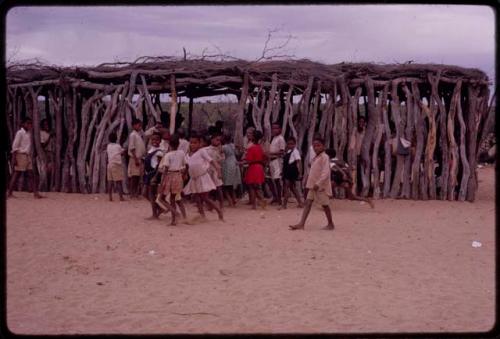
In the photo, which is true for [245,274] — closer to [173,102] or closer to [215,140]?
[215,140]

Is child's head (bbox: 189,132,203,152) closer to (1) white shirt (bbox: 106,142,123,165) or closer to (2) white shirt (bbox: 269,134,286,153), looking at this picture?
(2) white shirt (bbox: 269,134,286,153)

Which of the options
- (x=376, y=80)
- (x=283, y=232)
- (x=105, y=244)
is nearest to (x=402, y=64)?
(x=376, y=80)

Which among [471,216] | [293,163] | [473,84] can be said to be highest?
[473,84]

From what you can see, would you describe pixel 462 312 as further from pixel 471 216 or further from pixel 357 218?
pixel 471 216

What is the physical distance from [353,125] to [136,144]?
4591 mm

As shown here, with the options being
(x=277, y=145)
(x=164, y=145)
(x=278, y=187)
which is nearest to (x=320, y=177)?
(x=277, y=145)

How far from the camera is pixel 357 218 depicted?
10867 millimetres

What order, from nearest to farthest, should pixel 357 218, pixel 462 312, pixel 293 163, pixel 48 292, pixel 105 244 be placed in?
pixel 462 312 → pixel 48 292 → pixel 105 244 → pixel 357 218 → pixel 293 163

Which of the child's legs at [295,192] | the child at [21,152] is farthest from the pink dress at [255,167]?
the child at [21,152]

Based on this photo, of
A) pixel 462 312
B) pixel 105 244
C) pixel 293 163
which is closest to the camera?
pixel 462 312

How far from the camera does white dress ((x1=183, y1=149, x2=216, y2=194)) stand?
9.94 metres

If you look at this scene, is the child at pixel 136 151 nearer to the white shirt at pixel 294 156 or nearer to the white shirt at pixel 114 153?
the white shirt at pixel 114 153

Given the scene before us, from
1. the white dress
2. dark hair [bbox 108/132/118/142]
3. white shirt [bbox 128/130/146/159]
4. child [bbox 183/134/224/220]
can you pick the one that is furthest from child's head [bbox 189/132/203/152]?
dark hair [bbox 108/132/118/142]

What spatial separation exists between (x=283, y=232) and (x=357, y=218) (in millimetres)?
2058
